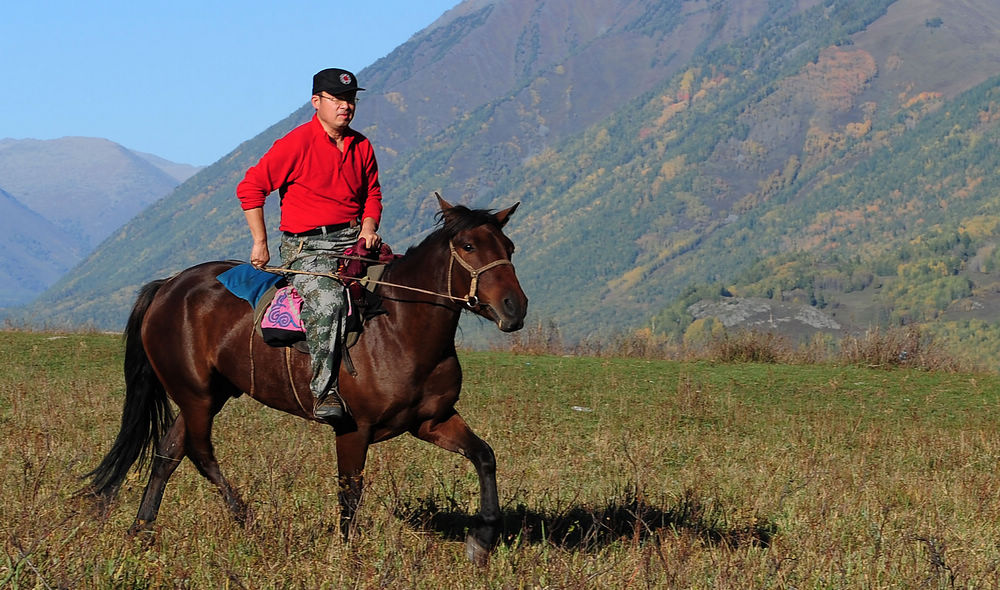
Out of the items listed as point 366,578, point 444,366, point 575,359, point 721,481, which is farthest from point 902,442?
point 575,359

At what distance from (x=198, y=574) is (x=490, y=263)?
241 cm

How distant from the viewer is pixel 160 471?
7.58m

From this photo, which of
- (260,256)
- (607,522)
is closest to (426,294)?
(260,256)

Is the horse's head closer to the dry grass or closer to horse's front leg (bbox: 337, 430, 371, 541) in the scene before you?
horse's front leg (bbox: 337, 430, 371, 541)

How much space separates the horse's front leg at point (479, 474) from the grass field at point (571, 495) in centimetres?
14

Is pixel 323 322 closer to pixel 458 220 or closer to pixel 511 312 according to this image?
pixel 458 220

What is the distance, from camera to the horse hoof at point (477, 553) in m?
6.57

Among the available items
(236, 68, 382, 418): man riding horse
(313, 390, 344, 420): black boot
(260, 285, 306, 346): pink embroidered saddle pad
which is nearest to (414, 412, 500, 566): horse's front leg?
(313, 390, 344, 420): black boot

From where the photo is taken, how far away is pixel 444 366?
677 centimetres

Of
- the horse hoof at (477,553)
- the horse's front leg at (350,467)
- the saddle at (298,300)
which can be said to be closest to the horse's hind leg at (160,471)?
the saddle at (298,300)

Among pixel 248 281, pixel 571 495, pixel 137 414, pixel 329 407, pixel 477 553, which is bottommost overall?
pixel 571 495

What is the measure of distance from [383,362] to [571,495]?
2750mm

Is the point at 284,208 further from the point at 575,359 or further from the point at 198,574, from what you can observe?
the point at 575,359

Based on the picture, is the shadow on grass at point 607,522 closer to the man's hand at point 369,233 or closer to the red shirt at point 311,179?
the man's hand at point 369,233
